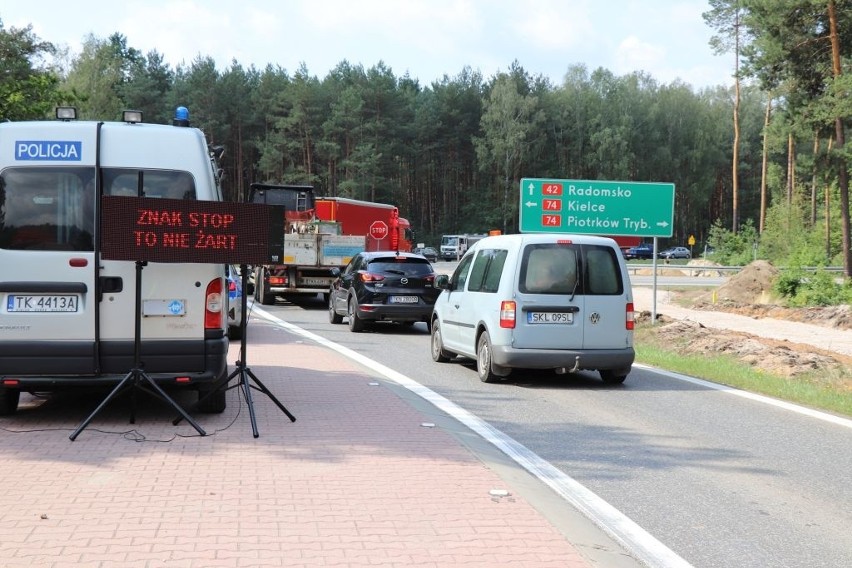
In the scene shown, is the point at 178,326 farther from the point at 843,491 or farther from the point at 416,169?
the point at 416,169

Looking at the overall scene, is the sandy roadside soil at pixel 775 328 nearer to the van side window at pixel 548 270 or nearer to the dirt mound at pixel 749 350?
the dirt mound at pixel 749 350

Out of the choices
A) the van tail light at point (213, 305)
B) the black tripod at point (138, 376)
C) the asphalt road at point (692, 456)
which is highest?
the van tail light at point (213, 305)

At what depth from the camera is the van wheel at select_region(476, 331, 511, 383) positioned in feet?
39.4

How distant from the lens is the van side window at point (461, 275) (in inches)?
535

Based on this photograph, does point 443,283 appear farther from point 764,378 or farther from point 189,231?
point 189,231

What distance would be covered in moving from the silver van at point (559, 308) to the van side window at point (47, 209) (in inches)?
215

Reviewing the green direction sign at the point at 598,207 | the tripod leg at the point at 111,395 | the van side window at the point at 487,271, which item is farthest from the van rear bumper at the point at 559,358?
the green direction sign at the point at 598,207

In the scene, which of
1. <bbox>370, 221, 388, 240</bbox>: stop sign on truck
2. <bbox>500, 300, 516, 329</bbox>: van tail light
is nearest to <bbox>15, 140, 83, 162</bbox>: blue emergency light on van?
<bbox>500, 300, 516, 329</bbox>: van tail light

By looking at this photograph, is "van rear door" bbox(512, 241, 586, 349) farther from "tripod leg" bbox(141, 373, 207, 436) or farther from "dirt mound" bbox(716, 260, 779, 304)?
"dirt mound" bbox(716, 260, 779, 304)

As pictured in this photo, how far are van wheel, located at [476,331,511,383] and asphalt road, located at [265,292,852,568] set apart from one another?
17 centimetres

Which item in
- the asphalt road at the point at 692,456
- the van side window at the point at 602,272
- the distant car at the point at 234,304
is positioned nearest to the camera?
the asphalt road at the point at 692,456

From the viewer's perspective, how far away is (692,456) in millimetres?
7777

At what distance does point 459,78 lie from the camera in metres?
93.9

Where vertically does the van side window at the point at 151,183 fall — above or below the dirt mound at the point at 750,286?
above
